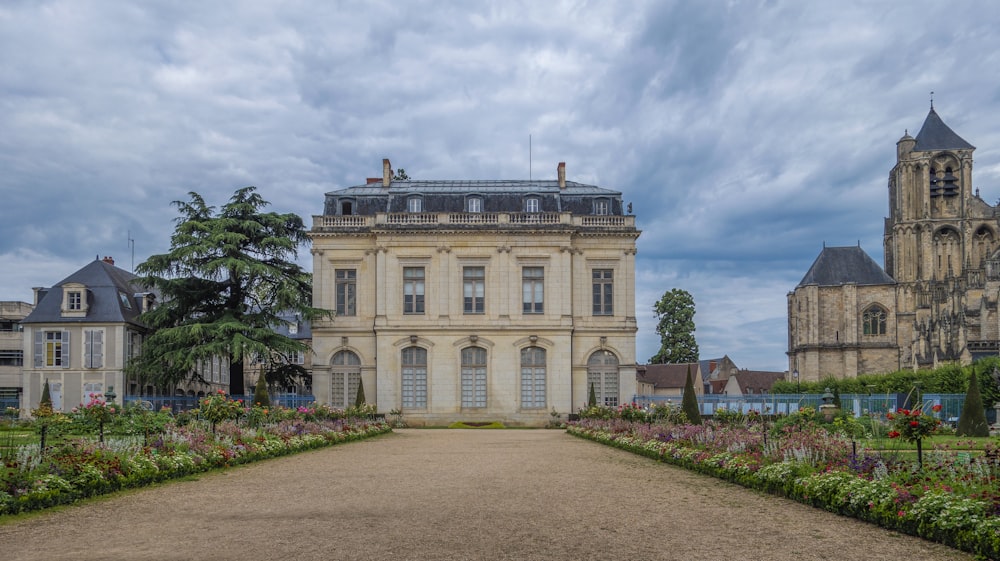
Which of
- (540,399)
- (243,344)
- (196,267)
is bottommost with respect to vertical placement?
(540,399)

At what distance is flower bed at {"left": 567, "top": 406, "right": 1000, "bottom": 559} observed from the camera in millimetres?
8336

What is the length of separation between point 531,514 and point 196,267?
1152 inches

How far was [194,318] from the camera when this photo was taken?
37750 millimetres

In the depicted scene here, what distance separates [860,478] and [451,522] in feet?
16.2

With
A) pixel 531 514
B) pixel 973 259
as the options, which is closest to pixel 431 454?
pixel 531 514

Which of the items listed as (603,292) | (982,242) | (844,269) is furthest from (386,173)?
(982,242)

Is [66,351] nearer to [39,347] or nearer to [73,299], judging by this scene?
[39,347]

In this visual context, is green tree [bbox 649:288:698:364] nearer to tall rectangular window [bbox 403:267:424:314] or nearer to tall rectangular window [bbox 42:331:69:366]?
tall rectangular window [bbox 403:267:424:314]

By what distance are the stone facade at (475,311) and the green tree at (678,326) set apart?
2544cm

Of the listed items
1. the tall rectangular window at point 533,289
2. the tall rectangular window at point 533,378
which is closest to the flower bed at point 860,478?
the tall rectangular window at point 533,378

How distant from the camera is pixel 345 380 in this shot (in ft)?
136

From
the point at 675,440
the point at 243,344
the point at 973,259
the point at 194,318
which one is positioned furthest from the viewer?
the point at 973,259

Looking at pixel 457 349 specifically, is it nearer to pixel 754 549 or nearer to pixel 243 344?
pixel 243 344

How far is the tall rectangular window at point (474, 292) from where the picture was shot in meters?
41.2
